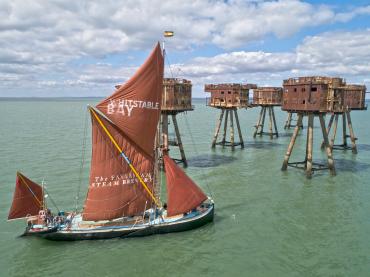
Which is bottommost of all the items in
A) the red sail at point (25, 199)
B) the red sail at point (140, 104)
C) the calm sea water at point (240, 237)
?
the calm sea water at point (240, 237)

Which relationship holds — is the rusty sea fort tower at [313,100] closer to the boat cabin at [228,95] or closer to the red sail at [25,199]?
the boat cabin at [228,95]

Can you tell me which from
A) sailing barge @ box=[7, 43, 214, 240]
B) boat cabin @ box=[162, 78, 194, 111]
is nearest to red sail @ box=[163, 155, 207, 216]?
sailing barge @ box=[7, 43, 214, 240]

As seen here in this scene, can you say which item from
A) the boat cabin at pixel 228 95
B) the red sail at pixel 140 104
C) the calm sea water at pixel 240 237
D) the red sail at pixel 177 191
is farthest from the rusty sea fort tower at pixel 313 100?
the red sail at pixel 140 104

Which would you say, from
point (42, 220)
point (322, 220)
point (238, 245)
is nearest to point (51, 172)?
point (42, 220)

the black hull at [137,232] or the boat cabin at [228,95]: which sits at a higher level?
the boat cabin at [228,95]

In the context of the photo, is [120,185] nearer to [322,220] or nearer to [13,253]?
[13,253]

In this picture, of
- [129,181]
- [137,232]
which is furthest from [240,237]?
[129,181]
